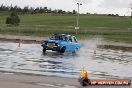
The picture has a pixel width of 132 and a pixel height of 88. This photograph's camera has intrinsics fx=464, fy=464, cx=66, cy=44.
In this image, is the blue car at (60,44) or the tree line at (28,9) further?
the tree line at (28,9)

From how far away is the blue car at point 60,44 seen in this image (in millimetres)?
35781

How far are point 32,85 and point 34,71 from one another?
5049mm

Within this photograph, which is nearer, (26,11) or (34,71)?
(34,71)

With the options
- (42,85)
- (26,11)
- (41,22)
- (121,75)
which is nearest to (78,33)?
(41,22)

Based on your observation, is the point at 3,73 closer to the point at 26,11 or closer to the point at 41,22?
the point at 41,22

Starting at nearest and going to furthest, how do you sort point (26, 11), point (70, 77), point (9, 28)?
point (70, 77)
point (9, 28)
point (26, 11)

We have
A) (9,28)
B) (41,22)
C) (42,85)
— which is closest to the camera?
(42,85)

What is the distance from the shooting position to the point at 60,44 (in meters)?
35.9

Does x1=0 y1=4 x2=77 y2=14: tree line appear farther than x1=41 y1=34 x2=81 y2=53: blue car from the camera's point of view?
Yes

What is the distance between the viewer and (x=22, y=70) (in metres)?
20.7

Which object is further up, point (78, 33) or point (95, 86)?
point (95, 86)

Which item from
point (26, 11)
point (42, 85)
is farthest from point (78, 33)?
point (26, 11)

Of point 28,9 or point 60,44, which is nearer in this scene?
point 60,44

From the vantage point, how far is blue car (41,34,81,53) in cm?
3578
